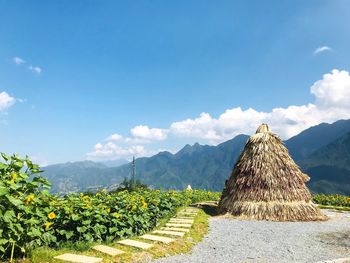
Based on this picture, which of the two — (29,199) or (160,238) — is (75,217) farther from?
(160,238)

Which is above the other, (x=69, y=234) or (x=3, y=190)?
(x=3, y=190)

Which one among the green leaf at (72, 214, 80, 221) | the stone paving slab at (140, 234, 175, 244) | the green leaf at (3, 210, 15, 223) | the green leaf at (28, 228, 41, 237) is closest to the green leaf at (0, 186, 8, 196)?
the green leaf at (3, 210, 15, 223)

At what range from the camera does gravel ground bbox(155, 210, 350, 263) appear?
889cm

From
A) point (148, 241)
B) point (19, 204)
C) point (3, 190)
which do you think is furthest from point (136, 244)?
point (3, 190)

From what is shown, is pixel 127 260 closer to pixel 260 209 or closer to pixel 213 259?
pixel 213 259

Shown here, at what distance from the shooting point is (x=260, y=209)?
16.5m

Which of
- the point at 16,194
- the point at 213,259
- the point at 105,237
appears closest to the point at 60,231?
the point at 105,237

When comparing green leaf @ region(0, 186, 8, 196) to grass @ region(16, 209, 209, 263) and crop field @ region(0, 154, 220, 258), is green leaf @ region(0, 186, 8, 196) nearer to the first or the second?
crop field @ region(0, 154, 220, 258)

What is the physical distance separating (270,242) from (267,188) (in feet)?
19.8

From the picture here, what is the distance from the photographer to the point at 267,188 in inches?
664

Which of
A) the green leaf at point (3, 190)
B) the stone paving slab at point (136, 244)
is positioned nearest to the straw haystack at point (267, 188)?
the stone paving slab at point (136, 244)

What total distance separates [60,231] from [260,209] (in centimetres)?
1063

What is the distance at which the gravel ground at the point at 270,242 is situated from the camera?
29.2ft

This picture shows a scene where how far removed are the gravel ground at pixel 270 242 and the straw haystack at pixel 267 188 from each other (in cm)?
98
